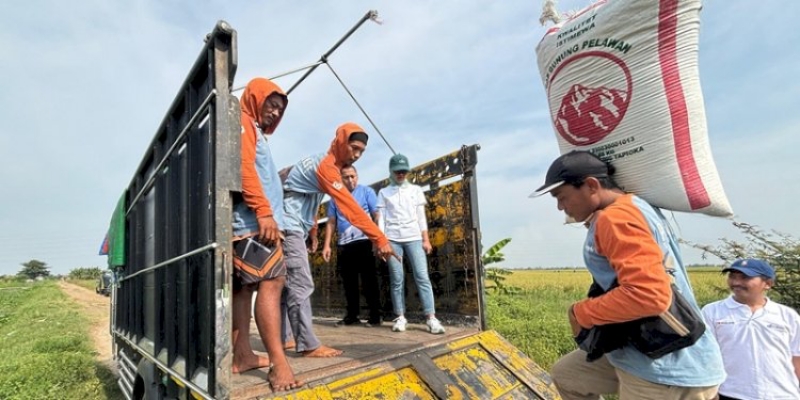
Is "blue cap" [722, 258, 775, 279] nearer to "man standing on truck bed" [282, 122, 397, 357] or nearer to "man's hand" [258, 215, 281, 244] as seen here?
"man standing on truck bed" [282, 122, 397, 357]

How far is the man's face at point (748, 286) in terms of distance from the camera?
295cm

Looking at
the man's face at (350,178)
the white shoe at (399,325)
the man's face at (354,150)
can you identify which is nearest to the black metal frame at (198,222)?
the man's face at (354,150)

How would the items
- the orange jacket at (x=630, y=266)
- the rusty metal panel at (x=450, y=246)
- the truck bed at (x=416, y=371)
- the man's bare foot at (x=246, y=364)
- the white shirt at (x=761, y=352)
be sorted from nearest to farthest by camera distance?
1. the orange jacket at (x=630, y=266)
2. the truck bed at (x=416, y=371)
3. the man's bare foot at (x=246, y=364)
4. the white shirt at (x=761, y=352)
5. the rusty metal panel at (x=450, y=246)

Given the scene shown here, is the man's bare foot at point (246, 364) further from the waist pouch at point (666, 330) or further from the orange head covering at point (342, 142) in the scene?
the waist pouch at point (666, 330)

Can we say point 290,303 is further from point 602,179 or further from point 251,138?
point 602,179

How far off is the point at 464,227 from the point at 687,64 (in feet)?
6.52

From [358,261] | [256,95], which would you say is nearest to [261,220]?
[256,95]

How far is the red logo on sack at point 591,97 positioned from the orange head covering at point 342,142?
1288mm

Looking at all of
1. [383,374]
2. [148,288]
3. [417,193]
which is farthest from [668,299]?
[148,288]

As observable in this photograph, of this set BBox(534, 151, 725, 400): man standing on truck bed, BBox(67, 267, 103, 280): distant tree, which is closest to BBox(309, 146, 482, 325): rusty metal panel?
BBox(534, 151, 725, 400): man standing on truck bed

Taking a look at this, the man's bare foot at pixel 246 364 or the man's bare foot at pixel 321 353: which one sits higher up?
the man's bare foot at pixel 246 364

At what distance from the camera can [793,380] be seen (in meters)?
2.83

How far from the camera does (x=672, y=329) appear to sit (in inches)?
→ 55.7

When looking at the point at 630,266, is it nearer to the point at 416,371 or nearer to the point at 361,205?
the point at 416,371
